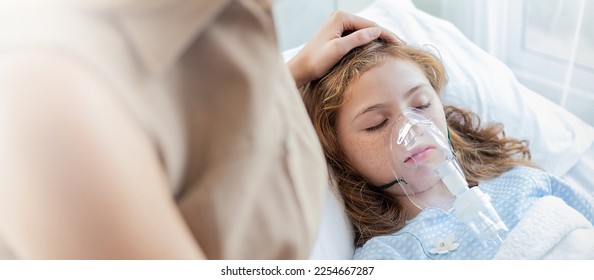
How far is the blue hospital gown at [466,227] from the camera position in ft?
3.71

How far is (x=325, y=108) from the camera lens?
1.23 metres

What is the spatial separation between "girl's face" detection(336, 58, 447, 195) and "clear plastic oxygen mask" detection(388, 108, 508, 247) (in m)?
0.02

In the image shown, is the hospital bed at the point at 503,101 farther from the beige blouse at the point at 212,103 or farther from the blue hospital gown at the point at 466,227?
the beige blouse at the point at 212,103

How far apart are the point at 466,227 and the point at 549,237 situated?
0.13 metres

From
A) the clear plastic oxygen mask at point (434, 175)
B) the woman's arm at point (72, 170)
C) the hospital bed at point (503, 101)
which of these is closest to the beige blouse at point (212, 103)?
the woman's arm at point (72, 170)

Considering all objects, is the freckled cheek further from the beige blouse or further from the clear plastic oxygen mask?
the beige blouse

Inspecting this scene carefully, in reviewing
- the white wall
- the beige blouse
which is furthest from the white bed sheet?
the beige blouse

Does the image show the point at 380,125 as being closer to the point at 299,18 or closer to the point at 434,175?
the point at 434,175

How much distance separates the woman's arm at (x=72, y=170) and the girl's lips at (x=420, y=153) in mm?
695

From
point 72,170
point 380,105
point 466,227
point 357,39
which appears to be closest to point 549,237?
point 466,227

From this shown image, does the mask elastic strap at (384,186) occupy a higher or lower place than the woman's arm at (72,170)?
lower
